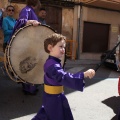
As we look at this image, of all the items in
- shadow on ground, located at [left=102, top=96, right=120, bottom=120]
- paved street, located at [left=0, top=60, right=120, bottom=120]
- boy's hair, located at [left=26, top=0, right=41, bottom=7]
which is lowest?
shadow on ground, located at [left=102, top=96, right=120, bottom=120]

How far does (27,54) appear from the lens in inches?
Result: 156

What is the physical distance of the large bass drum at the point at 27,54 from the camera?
12.3ft

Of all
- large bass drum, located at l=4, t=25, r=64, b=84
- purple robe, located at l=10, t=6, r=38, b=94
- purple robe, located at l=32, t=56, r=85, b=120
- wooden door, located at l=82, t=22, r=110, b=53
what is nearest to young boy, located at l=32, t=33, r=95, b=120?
purple robe, located at l=32, t=56, r=85, b=120

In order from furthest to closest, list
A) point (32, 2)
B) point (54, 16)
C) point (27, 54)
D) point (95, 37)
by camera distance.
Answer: point (95, 37) < point (54, 16) < point (32, 2) < point (27, 54)

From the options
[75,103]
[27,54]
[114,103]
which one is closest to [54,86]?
[27,54]

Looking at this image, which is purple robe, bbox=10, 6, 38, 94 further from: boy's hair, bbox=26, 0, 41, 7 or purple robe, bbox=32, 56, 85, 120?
purple robe, bbox=32, 56, 85, 120

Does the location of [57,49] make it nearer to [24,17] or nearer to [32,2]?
[24,17]

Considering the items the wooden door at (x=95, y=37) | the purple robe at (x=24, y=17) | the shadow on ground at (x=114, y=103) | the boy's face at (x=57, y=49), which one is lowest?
the shadow on ground at (x=114, y=103)

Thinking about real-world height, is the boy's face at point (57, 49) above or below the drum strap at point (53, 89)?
above

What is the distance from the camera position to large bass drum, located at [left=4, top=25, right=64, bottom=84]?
12.3ft

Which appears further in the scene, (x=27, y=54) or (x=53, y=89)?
(x=27, y=54)

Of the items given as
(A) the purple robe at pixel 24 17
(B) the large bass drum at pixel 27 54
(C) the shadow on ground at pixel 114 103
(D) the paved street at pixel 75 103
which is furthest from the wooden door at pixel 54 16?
(B) the large bass drum at pixel 27 54

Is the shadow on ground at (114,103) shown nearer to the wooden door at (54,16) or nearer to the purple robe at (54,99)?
the purple robe at (54,99)

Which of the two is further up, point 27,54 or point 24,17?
point 24,17
